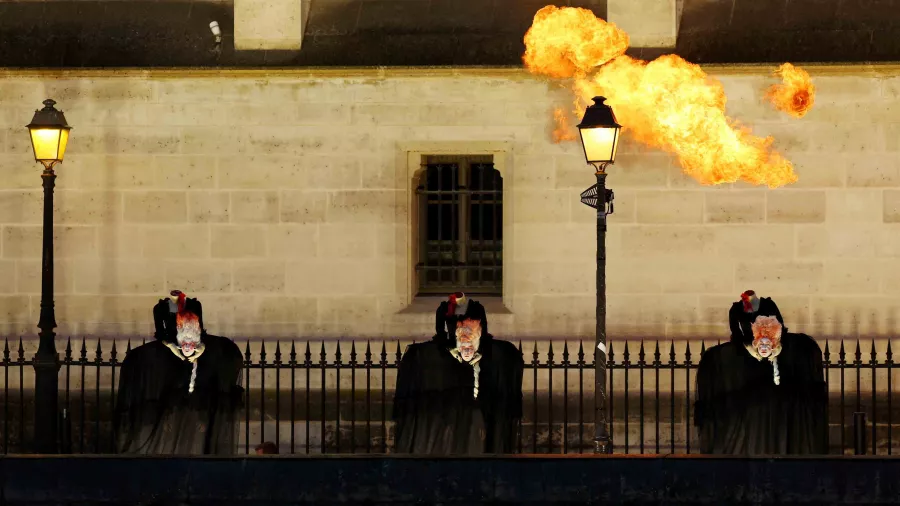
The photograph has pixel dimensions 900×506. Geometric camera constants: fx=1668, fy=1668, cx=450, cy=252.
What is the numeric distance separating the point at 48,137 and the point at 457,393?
4.47 meters

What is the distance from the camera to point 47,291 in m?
15.2

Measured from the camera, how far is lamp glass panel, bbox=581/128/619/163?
14.0 metres

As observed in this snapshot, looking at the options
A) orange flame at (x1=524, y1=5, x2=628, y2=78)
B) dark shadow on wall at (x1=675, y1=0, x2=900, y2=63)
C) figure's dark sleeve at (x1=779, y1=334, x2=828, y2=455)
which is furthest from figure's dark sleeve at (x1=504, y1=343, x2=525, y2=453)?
dark shadow on wall at (x1=675, y1=0, x2=900, y2=63)

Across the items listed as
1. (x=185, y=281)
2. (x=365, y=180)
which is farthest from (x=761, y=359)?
(x=185, y=281)

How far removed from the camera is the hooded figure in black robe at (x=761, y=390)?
13.9 metres

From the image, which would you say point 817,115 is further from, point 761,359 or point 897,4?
point 761,359

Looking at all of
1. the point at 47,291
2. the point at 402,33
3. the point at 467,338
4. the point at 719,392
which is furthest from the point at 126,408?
the point at 402,33

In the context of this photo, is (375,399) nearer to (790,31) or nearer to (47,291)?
(47,291)

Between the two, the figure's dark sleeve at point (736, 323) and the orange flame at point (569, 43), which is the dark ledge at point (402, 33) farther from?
the figure's dark sleeve at point (736, 323)

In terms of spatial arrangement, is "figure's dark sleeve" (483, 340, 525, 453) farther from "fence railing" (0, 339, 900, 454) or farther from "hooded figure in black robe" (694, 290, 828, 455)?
"fence railing" (0, 339, 900, 454)

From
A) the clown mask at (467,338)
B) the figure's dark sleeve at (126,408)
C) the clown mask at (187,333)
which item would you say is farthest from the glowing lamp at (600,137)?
the figure's dark sleeve at (126,408)

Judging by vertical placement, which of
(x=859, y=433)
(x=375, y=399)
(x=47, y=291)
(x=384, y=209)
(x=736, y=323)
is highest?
(x=384, y=209)
